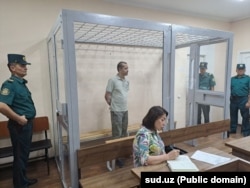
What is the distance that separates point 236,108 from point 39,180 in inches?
159

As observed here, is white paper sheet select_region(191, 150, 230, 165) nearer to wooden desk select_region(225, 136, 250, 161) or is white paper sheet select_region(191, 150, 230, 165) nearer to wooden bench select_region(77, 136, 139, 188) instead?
wooden desk select_region(225, 136, 250, 161)

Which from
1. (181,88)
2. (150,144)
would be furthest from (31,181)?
(181,88)

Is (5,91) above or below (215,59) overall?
below

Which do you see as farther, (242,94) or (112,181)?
(242,94)

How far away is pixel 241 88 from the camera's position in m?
4.09

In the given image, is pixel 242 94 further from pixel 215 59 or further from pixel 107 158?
pixel 107 158

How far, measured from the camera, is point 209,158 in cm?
159

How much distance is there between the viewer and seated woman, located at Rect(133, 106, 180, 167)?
5.02ft

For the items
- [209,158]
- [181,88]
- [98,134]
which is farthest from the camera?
[181,88]

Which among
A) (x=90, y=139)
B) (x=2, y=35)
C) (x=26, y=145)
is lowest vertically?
(x=90, y=139)

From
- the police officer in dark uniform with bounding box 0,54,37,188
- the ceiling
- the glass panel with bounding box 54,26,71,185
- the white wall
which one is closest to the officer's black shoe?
the police officer in dark uniform with bounding box 0,54,37,188

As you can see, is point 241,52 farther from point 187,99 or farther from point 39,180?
point 39,180

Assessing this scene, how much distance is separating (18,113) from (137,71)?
7.17 feet

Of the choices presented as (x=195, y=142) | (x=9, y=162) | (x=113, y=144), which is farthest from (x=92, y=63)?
(x=195, y=142)
